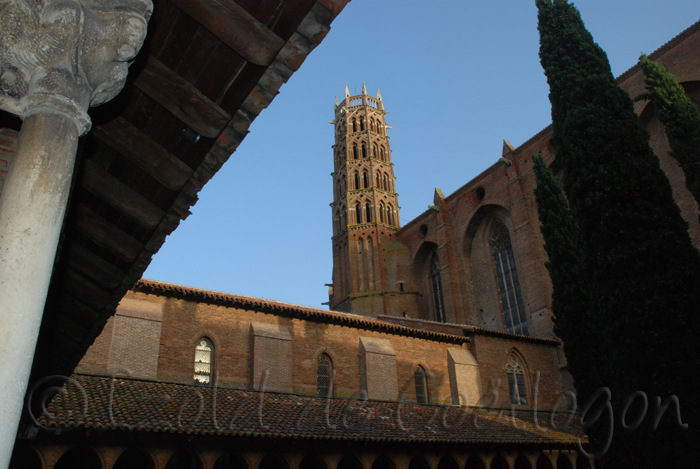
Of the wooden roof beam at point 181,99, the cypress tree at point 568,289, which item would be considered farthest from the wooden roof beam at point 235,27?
the cypress tree at point 568,289

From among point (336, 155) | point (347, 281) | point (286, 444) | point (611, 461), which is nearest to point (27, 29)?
point (286, 444)

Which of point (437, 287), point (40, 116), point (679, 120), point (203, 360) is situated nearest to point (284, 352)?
point (203, 360)

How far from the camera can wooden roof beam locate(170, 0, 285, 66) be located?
2.75 meters

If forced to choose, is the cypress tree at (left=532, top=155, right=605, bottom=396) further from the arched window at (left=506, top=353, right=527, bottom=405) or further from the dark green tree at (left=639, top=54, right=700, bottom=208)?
the arched window at (left=506, top=353, right=527, bottom=405)

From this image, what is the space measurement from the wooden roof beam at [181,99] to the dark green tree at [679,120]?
1333 cm

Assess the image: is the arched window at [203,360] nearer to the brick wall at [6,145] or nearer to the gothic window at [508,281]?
the brick wall at [6,145]

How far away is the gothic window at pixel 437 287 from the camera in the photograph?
30.8 m

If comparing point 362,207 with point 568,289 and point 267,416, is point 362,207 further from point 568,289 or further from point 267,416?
point 267,416

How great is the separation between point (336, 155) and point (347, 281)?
11097 mm

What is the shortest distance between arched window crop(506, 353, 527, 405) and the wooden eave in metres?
19.9

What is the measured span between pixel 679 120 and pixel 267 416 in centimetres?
1383

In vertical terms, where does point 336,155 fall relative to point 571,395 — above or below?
above

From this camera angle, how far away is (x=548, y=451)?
16828 mm

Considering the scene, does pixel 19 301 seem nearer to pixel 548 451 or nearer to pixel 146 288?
pixel 146 288
